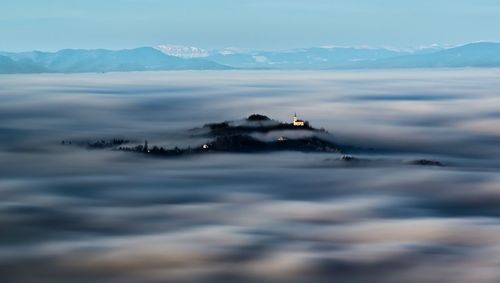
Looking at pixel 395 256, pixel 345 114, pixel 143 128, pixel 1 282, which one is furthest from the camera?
pixel 345 114

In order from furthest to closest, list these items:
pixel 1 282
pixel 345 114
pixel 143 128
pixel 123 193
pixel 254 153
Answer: pixel 345 114 → pixel 143 128 → pixel 254 153 → pixel 123 193 → pixel 1 282

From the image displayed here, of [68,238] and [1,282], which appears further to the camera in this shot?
[68,238]

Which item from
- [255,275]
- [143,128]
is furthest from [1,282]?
[143,128]

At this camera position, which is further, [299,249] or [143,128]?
[143,128]

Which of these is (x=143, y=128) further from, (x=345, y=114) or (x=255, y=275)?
(x=255, y=275)

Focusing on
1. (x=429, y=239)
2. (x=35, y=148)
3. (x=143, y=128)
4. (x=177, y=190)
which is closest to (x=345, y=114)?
(x=143, y=128)

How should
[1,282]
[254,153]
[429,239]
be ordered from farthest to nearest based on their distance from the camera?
[254,153]
[429,239]
[1,282]

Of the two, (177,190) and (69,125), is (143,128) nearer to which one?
(69,125)

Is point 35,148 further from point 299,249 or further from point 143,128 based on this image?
point 299,249

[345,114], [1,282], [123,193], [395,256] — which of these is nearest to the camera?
[1,282]
